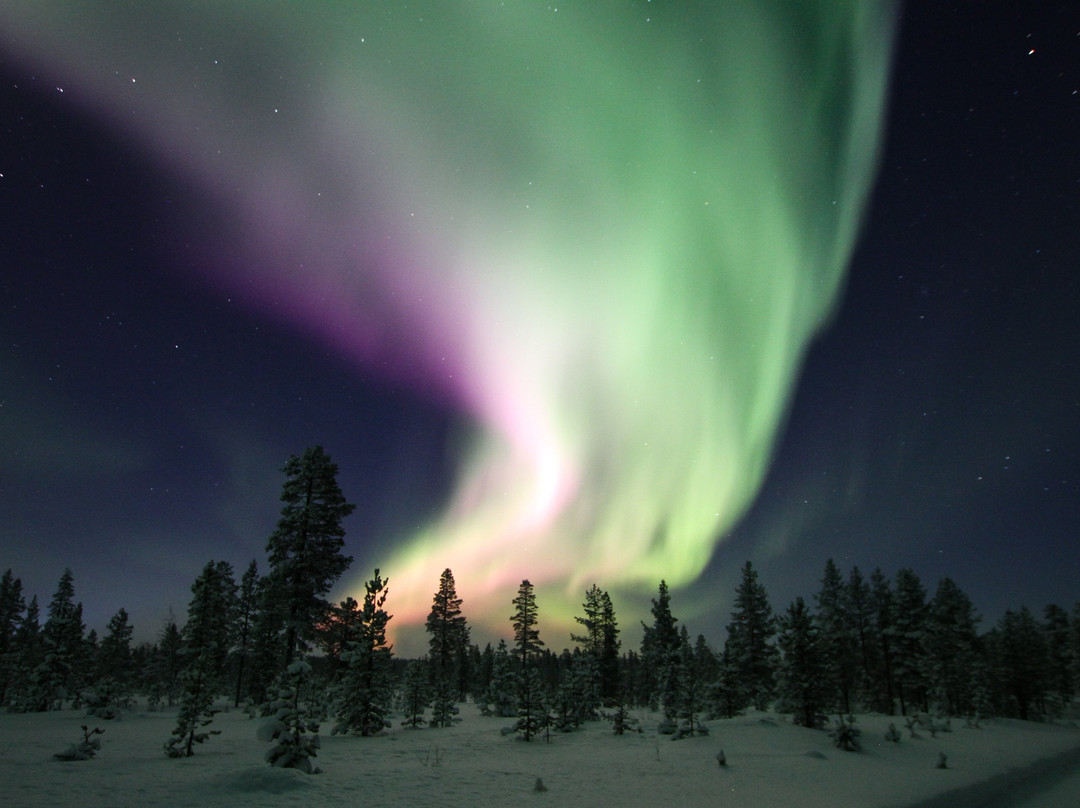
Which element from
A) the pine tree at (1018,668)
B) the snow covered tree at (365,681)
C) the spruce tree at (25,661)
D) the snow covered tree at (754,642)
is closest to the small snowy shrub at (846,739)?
the snow covered tree at (754,642)

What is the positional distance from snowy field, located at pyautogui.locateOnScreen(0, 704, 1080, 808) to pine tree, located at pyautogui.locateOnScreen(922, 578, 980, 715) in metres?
15.7

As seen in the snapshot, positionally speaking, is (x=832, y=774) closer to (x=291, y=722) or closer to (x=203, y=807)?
(x=291, y=722)

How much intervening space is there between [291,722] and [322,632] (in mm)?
11705

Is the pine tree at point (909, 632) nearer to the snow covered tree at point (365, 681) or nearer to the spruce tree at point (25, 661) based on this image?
the snow covered tree at point (365, 681)

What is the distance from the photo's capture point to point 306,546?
28.8 m

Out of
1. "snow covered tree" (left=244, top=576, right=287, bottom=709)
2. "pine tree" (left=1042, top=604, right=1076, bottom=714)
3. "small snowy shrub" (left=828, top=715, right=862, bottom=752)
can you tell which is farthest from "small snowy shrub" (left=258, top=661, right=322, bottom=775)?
"pine tree" (left=1042, top=604, right=1076, bottom=714)

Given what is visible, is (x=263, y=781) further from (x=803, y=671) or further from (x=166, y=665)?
(x=166, y=665)

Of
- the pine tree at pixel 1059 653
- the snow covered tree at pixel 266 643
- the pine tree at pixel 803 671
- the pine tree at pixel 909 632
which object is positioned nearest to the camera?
the snow covered tree at pixel 266 643

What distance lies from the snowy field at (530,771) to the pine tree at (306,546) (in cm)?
593

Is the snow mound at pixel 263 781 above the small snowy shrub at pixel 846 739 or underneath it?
above

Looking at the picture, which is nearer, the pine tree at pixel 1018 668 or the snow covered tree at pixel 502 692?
the snow covered tree at pixel 502 692

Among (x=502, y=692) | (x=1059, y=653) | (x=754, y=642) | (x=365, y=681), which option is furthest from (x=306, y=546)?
(x=1059, y=653)

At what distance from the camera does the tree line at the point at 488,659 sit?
28.2 metres

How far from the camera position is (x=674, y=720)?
3566cm
